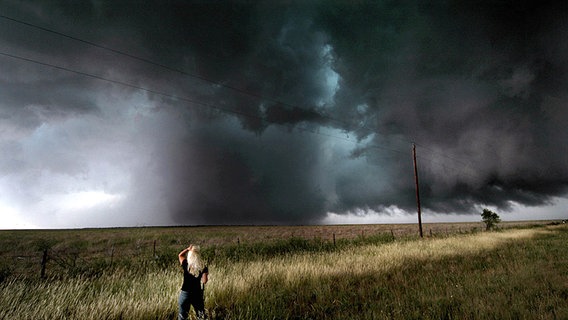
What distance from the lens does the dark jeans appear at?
4.29 m

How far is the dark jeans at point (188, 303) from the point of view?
4.29 meters

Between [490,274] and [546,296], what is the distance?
2.82 meters

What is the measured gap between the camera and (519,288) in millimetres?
6648

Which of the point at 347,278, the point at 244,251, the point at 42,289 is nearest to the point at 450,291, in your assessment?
the point at 347,278

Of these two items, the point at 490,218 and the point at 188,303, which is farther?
the point at 490,218

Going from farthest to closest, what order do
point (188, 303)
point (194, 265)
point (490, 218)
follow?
1. point (490, 218)
2. point (188, 303)
3. point (194, 265)

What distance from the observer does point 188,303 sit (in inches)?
170

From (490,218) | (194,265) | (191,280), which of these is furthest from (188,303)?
(490,218)

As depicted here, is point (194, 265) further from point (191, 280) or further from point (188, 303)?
point (188, 303)

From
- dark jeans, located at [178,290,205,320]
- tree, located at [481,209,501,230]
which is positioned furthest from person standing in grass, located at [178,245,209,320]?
tree, located at [481,209,501,230]

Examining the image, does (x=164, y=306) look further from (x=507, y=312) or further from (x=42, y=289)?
(x=507, y=312)

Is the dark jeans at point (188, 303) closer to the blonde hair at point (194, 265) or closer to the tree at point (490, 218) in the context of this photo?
the blonde hair at point (194, 265)

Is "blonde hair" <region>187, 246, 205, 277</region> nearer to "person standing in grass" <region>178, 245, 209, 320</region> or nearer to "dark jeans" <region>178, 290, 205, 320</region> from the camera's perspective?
"person standing in grass" <region>178, 245, 209, 320</region>

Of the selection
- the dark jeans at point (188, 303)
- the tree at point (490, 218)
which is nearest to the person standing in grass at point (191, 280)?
the dark jeans at point (188, 303)
